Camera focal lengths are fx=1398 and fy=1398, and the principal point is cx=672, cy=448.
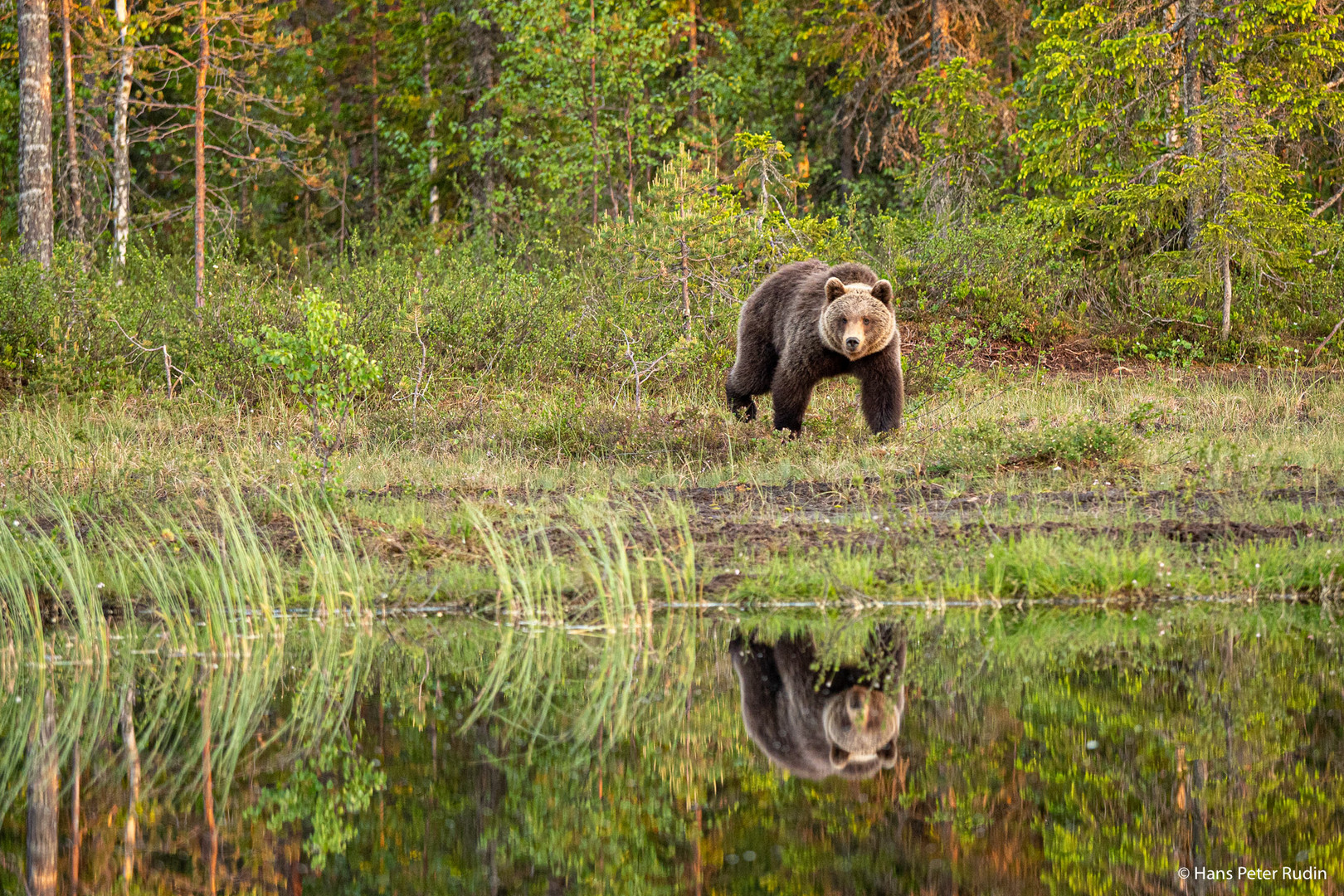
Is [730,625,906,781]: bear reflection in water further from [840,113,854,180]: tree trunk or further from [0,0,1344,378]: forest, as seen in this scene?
[840,113,854,180]: tree trunk

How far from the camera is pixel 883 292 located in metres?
12.1

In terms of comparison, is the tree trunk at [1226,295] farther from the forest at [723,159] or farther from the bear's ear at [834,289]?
the bear's ear at [834,289]

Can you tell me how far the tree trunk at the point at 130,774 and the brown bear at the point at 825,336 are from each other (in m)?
6.91

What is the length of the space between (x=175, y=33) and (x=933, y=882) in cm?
2892

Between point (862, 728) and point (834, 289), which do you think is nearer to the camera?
point (862, 728)

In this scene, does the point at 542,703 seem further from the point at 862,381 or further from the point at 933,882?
the point at 862,381

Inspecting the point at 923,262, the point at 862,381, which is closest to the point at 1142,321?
the point at 923,262

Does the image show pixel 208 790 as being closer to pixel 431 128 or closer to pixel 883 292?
pixel 883 292

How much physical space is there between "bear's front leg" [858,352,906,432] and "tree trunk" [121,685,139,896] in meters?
7.66

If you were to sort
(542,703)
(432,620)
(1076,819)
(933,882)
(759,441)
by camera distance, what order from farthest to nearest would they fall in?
1. (759,441)
2. (432,620)
3. (542,703)
4. (1076,819)
5. (933,882)

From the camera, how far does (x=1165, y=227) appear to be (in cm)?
1930

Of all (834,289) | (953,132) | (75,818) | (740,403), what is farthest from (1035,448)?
(953,132)

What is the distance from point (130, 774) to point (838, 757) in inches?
94.7

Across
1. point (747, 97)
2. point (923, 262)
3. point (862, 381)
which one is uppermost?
point (747, 97)
